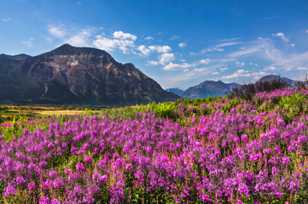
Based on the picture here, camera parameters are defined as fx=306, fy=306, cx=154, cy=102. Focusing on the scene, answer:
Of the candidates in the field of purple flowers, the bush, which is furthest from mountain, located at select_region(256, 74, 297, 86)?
the field of purple flowers

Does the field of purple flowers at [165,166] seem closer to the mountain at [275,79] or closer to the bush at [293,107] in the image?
the bush at [293,107]

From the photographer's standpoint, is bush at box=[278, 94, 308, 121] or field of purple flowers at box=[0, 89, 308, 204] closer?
field of purple flowers at box=[0, 89, 308, 204]

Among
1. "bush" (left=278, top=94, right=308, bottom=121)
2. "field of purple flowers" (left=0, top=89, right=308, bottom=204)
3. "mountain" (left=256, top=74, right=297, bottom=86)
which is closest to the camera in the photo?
"field of purple flowers" (left=0, top=89, right=308, bottom=204)

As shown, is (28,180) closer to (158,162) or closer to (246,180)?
(158,162)

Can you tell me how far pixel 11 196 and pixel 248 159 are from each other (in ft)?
11.0

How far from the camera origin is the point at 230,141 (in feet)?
19.0

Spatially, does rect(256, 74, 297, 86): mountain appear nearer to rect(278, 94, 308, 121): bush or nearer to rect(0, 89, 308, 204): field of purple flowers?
rect(278, 94, 308, 121): bush

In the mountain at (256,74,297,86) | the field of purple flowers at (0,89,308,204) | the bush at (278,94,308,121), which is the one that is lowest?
the field of purple flowers at (0,89,308,204)

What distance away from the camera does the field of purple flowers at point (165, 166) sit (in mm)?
3539

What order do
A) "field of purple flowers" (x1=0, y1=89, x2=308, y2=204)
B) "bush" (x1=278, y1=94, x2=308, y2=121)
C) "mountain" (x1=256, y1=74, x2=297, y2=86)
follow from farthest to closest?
"mountain" (x1=256, y1=74, x2=297, y2=86)
"bush" (x1=278, y1=94, x2=308, y2=121)
"field of purple flowers" (x1=0, y1=89, x2=308, y2=204)

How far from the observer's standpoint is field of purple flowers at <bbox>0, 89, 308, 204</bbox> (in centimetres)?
354

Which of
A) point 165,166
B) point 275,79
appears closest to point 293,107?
point 165,166

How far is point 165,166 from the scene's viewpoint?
4.27m

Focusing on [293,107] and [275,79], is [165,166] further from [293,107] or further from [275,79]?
[275,79]
